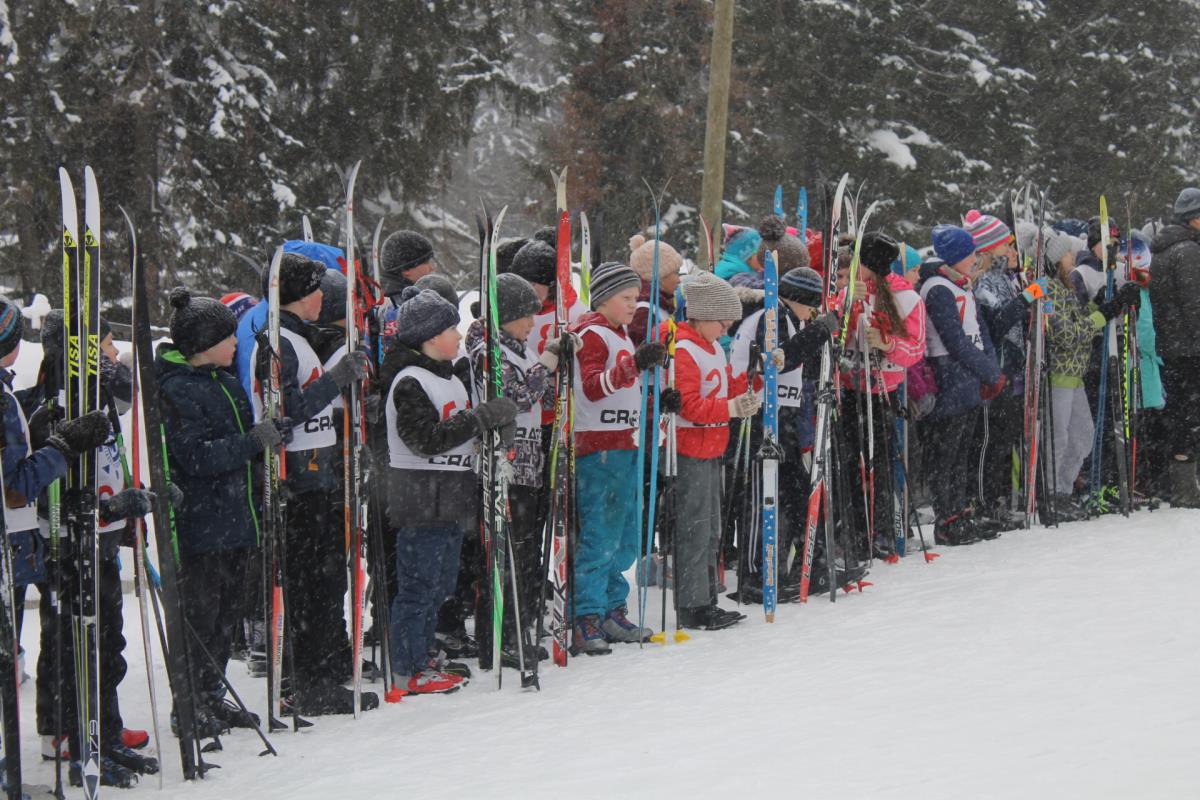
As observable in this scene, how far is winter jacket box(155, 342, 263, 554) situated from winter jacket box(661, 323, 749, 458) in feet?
6.54

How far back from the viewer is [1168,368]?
790 cm

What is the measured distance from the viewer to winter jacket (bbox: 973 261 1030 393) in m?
7.45

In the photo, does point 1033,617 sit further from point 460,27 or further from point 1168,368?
point 460,27

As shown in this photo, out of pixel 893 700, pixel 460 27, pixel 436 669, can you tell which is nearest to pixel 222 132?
pixel 460 27

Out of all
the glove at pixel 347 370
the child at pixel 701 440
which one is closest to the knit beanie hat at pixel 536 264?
the child at pixel 701 440

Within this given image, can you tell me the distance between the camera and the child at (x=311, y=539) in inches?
184

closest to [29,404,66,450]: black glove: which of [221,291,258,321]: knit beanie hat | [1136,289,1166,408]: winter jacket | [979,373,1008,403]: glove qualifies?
[221,291,258,321]: knit beanie hat

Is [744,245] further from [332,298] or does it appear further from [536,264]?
[332,298]

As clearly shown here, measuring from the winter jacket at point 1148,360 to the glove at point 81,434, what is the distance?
6.60 meters

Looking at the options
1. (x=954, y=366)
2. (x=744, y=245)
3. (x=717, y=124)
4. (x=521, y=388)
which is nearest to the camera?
(x=521, y=388)

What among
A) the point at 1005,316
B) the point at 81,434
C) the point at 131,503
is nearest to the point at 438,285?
the point at 131,503

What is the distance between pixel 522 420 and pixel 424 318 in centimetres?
69

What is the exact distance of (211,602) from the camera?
4.47 m

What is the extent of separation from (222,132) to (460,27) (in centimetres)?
522
